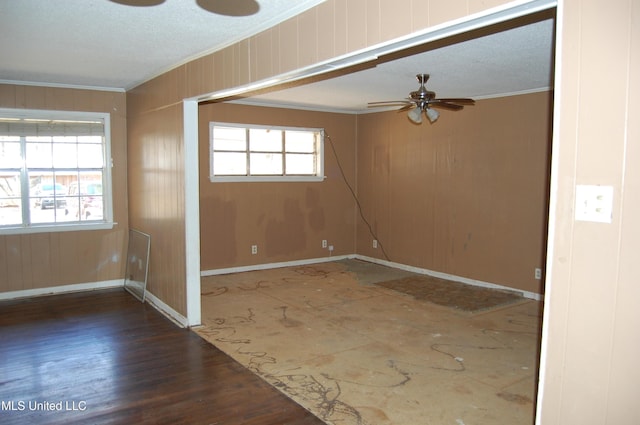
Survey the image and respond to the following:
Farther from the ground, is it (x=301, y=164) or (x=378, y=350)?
(x=301, y=164)

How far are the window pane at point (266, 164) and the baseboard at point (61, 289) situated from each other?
7.90 ft

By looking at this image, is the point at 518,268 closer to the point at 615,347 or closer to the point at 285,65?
the point at 285,65

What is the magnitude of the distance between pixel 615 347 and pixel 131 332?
13.0ft

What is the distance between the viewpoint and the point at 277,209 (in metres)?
7.12

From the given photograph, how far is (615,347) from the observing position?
4.80 ft

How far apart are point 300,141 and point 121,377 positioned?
4.75m

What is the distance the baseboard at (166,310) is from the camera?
4500mm

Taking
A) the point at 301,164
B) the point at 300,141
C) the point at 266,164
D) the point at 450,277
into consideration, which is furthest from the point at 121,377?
the point at 300,141

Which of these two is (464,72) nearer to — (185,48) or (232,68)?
(232,68)

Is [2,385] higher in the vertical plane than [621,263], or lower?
lower

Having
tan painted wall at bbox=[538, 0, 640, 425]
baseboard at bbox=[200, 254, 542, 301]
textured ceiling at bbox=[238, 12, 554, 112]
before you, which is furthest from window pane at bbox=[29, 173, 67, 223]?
tan painted wall at bbox=[538, 0, 640, 425]

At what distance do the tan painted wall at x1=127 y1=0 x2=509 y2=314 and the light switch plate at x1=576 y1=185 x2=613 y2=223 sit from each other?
0.76m

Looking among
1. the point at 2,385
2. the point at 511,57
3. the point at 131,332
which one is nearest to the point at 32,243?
the point at 131,332

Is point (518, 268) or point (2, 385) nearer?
point (2, 385)
